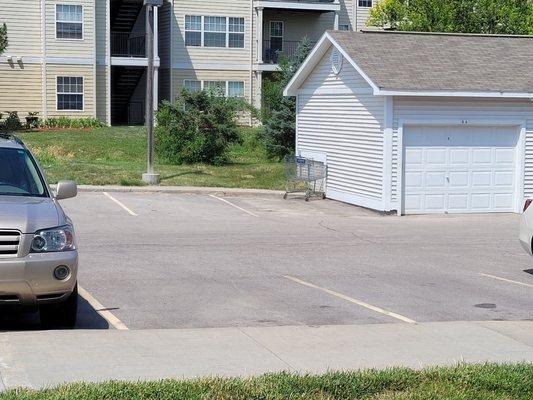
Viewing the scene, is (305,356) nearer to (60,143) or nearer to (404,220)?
(404,220)

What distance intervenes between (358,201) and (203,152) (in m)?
8.13

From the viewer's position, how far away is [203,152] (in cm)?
3009

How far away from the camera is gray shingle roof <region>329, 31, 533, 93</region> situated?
22.2 m

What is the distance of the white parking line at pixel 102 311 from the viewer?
10.0m

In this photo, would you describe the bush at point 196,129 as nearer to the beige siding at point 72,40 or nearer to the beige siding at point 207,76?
the beige siding at point 72,40

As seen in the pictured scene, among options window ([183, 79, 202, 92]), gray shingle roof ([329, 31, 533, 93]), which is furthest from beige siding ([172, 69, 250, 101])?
gray shingle roof ([329, 31, 533, 93])

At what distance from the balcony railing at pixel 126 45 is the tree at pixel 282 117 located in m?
11.3

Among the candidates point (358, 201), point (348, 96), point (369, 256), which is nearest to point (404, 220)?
point (358, 201)

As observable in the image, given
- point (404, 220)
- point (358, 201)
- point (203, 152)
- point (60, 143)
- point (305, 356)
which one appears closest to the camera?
point (305, 356)

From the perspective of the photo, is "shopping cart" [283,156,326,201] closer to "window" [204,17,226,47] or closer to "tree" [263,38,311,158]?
"tree" [263,38,311,158]

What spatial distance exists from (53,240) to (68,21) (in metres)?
32.1

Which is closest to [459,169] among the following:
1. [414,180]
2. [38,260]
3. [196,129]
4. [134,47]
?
[414,180]

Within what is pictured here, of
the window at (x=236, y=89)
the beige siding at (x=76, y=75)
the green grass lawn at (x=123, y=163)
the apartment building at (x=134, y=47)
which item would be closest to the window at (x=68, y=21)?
the apartment building at (x=134, y=47)

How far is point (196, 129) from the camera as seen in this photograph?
2988 cm
